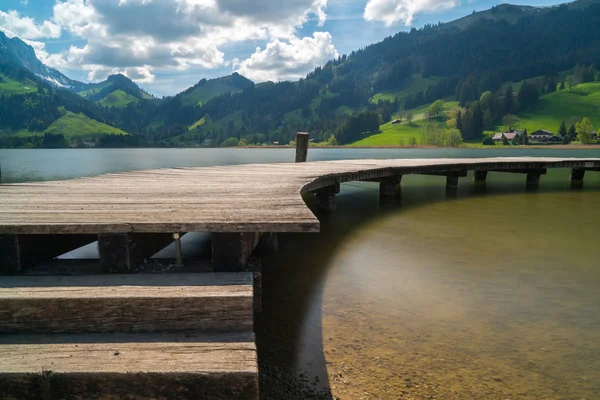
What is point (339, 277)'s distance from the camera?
22.6 feet

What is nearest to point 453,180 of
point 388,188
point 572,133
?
point 388,188

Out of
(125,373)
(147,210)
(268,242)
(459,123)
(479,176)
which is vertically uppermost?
(459,123)

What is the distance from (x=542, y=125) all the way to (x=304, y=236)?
7475 inches

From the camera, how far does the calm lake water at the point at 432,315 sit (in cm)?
369

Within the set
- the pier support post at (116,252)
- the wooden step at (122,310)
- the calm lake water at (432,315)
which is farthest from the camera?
the calm lake water at (432,315)

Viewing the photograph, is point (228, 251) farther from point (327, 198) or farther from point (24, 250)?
point (327, 198)

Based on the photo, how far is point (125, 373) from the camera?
2.21 meters

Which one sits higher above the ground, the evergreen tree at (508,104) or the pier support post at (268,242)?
the evergreen tree at (508,104)

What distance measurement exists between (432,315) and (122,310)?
162 inches

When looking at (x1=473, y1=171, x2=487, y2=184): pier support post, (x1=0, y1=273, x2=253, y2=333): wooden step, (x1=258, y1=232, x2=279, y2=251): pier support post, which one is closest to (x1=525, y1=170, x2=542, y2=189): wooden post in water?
(x1=473, y1=171, x2=487, y2=184): pier support post

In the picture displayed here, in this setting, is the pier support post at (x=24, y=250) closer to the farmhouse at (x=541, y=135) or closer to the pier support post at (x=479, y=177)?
the pier support post at (x=479, y=177)

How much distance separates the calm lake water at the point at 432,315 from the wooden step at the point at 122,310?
1.17 m

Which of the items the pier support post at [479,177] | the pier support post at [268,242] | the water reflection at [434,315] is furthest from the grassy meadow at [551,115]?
the pier support post at [268,242]

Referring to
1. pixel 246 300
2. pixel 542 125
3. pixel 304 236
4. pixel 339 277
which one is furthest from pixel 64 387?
pixel 542 125
